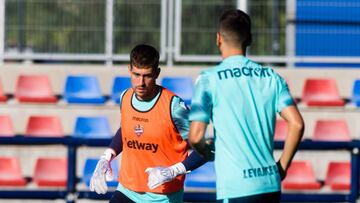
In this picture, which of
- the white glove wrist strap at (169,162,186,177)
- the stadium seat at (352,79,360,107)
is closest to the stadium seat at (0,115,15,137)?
the stadium seat at (352,79,360,107)

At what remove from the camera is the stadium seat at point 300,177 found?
10.2 m

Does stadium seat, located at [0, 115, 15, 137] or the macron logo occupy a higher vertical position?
the macron logo

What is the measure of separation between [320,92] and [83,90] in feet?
9.69

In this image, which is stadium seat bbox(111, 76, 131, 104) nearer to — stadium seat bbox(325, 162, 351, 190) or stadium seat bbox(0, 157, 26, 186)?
stadium seat bbox(0, 157, 26, 186)

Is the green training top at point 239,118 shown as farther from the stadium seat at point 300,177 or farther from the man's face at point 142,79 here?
the stadium seat at point 300,177

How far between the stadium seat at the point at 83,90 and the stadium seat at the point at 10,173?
1166mm

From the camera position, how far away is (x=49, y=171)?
1020 centimetres

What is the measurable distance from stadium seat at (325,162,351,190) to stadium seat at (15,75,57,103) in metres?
3.45

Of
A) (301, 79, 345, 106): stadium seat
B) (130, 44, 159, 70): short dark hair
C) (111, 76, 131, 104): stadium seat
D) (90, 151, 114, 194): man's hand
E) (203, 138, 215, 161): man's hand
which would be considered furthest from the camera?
(301, 79, 345, 106): stadium seat

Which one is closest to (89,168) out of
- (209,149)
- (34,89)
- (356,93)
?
(34,89)

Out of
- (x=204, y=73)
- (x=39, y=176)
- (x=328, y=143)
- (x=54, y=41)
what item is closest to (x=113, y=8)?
(x=54, y=41)

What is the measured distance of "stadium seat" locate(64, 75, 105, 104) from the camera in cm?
1100

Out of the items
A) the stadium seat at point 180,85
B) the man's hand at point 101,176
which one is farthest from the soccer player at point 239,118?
the stadium seat at point 180,85

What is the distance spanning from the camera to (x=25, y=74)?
452 inches
